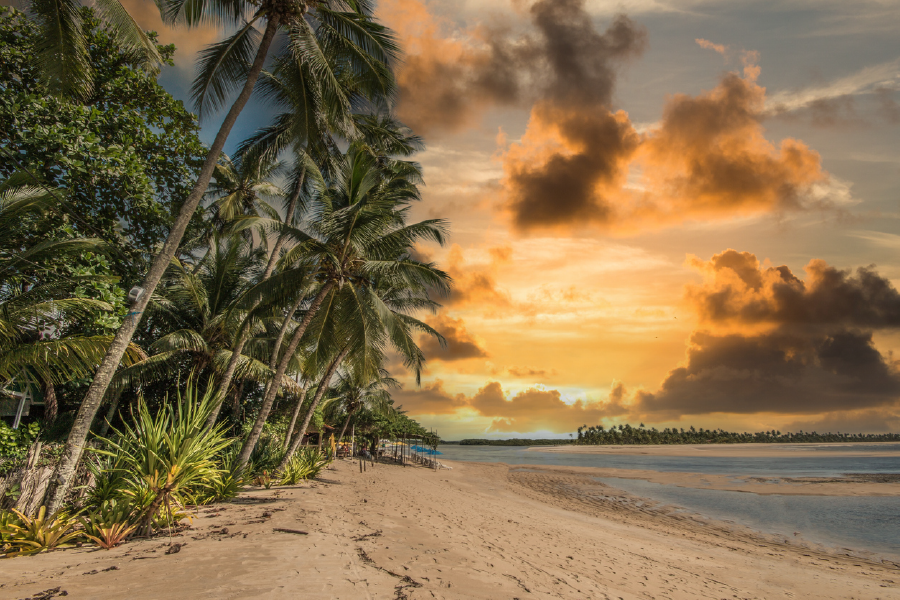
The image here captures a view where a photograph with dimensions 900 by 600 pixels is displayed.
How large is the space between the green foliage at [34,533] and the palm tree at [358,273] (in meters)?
5.15

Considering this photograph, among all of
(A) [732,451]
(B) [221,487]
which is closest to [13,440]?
(B) [221,487]

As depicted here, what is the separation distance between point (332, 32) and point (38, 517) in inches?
373

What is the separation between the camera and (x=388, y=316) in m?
10.3

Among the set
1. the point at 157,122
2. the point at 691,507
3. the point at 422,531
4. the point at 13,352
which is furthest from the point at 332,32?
the point at 691,507

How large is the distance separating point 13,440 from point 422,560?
10.7 meters

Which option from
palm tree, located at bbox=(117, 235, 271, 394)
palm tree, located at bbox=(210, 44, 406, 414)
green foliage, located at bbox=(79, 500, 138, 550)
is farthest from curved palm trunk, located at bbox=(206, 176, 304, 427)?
green foliage, located at bbox=(79, 500, 138, 550)

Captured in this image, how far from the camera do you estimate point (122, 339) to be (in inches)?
248

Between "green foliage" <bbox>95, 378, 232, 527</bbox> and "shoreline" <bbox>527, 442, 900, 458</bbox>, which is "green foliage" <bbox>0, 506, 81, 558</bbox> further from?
"shoreline" <bbox>527, 442, 900, 458</bbox>

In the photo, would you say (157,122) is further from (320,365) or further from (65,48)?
(320,365)

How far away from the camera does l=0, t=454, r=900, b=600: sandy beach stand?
3.84 m

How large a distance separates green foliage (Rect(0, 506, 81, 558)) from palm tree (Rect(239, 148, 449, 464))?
16.9ft

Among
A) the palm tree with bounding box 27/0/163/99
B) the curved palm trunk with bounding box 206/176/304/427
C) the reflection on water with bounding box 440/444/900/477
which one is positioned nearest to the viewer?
the palm tree with bounding box 27/0/163/99

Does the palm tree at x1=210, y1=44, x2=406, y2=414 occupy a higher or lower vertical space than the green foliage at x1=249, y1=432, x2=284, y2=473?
higher

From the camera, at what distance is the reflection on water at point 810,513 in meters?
11.5
